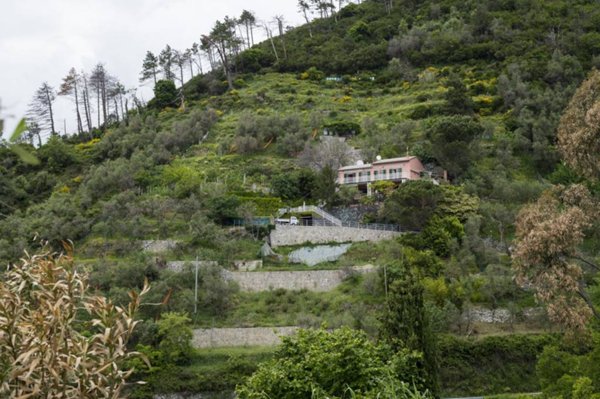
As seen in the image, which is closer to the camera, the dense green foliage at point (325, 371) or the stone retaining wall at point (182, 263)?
the dense green foliage at point (325, 371)

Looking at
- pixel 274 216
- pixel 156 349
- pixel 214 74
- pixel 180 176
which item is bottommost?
pixel 156 349

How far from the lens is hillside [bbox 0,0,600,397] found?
28234 millimetres

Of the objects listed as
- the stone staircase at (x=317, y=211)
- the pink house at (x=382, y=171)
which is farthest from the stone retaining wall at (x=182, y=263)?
the pink house at (x=382, y=171)

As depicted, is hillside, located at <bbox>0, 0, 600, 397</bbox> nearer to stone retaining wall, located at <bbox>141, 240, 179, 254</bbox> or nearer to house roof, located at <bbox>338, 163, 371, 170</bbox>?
stone retaining wall, located at <bbox>141, 240, 179, 254</bbox>

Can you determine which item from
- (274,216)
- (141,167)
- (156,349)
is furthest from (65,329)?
(141,167)

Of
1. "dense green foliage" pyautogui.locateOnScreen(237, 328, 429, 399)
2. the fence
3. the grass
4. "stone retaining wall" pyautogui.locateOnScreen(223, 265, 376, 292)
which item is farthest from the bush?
"dense green foliage" pyautogui.locateOnScreen(237, 328, 429, 399)

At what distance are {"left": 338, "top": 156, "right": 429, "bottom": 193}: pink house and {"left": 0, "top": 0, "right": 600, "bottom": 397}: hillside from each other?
4.62 ft

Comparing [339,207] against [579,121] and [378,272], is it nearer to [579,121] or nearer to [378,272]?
[378,272]

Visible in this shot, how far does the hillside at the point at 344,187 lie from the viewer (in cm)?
2823

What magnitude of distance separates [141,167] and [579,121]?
3930cm

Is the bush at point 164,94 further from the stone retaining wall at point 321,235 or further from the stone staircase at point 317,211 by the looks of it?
the stone retaining wall at point 321,235

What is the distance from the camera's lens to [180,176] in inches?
1778

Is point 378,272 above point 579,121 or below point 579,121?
below

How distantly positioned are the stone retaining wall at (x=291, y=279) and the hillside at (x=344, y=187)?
1.08 ft
